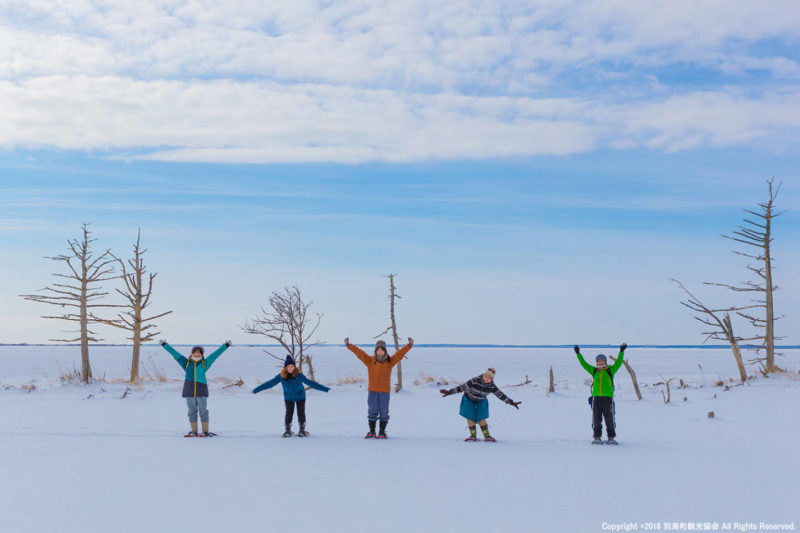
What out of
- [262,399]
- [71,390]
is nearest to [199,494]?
[262,399]

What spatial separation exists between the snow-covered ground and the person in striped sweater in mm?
553

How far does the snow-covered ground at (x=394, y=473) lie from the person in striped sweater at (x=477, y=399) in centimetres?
55

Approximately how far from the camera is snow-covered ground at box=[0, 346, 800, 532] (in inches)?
295

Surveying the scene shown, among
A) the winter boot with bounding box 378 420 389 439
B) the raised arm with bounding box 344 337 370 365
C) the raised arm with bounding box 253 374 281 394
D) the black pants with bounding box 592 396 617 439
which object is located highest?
the raised arm with bounding box 344 337 370 365

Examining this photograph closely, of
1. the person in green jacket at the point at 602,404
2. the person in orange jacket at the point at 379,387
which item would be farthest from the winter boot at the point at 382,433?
the person in green jacket at the point at 602,404

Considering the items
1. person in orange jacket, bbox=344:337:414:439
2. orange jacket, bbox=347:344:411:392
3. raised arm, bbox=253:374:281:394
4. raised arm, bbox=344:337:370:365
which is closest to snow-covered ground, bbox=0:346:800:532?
person in orange jacket, bbox=344:337:414:439

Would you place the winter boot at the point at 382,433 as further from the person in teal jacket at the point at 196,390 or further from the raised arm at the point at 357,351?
the person in teal jacket at the point at 196,390

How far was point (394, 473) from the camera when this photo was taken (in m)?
9.98

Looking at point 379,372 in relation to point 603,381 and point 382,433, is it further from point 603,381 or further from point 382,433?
point 603,381

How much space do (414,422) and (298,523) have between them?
10879 millimetres

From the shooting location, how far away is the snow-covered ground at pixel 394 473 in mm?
7488

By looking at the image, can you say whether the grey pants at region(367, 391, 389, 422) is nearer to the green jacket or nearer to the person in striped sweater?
the person in striped sweater

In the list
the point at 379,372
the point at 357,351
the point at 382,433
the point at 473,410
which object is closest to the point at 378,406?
the point at 382,433

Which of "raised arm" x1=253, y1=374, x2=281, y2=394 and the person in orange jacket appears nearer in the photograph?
the person in orange jacket
